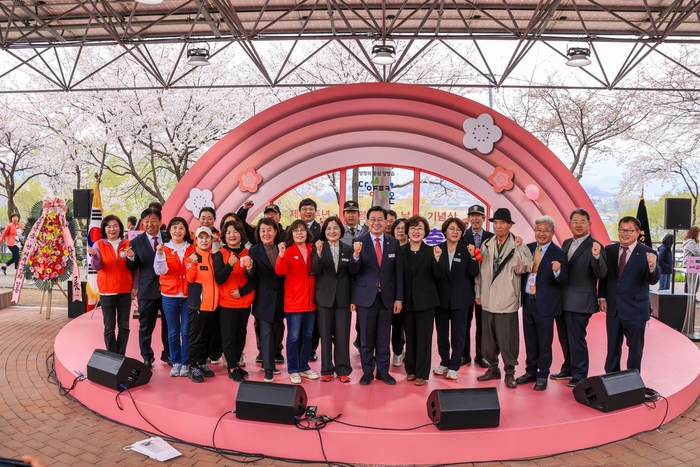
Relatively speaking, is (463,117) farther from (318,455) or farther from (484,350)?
(318,455)

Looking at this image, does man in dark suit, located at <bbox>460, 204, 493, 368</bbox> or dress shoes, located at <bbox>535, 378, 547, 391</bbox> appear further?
man in dark suit, located at <bbox>460, 204, 493, 368</bbox>

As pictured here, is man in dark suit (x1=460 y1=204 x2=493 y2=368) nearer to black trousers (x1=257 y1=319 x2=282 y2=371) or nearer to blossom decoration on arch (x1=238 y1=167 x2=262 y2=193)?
black trousers (x1=257 y1=319 x2=282 y2=371)

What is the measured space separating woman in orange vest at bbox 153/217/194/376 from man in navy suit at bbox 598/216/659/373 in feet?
11.9

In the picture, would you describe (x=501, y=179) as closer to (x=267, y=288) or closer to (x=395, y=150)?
(x=395, y=150)

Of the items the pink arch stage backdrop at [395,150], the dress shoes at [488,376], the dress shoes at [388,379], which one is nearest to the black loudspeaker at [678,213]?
the pink arch stage backdrop at [395,150]

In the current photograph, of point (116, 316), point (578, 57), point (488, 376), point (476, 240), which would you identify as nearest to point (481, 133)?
point (578, 57)

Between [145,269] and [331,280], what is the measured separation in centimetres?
171

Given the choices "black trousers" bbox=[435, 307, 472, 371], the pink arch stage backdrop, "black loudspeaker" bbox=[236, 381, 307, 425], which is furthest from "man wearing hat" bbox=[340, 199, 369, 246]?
the pink arch stage backdrop

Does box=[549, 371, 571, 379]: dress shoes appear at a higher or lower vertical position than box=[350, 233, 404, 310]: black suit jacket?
lower

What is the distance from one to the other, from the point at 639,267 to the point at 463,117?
4165mm

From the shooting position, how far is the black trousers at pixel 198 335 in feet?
14.8

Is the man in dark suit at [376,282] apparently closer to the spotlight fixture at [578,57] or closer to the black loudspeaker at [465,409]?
the black loudspeaker at [465,409]

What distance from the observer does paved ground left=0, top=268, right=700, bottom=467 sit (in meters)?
3.65

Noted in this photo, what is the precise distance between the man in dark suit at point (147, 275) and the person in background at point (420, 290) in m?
2.22
